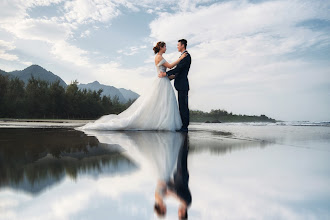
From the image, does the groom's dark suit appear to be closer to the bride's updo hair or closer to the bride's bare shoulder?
the bride's bare shoulder

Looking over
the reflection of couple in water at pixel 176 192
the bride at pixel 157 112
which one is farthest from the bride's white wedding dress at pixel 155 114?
the reflection of couple in water at pixel 176 192

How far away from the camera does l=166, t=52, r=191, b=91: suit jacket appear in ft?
19.9

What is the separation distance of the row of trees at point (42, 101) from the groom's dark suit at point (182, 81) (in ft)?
60.0

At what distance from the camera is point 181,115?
21.3 feet

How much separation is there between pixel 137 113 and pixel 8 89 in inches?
770

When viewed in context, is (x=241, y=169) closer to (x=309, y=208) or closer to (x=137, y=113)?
(x=309, y=208)

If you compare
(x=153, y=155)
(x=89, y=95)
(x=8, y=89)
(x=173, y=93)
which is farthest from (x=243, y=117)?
(x=153, y=155)

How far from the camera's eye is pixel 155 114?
6.43 metres

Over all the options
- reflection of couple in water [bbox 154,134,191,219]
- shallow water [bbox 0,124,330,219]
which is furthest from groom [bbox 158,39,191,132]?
reflection of couple in water [bbox 154,134,191,219]

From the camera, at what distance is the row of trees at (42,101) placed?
2030cm

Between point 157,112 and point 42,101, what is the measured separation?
1842 cm

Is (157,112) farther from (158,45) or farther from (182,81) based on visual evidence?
(158,45)

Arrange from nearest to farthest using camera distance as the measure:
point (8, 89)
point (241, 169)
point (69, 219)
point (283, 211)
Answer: point (69, 219) < point (283, 211) < point (241, 169) < point (8, 89)

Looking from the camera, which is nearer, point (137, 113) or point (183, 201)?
point (183, 201)
